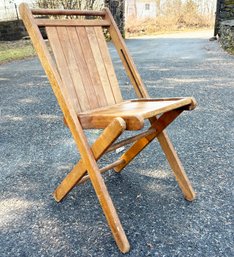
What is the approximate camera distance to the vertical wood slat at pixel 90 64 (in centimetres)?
214

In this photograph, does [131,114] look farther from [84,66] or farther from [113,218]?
[84,66]

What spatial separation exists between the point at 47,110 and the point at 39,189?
2003 mm

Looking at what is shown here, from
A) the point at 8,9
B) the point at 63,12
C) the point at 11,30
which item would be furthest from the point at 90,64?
the point at 8,9

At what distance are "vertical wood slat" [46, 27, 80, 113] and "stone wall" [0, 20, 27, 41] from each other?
35.9 feet

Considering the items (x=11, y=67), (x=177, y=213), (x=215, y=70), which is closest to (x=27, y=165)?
(x=177, y=213)

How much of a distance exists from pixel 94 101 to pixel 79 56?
286 mm

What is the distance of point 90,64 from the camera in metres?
2.17

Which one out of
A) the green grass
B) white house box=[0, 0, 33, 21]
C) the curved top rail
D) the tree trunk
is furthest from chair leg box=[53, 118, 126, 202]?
white house box=[0, 0, 33, 21]

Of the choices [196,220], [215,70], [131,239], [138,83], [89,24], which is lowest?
[215,70]

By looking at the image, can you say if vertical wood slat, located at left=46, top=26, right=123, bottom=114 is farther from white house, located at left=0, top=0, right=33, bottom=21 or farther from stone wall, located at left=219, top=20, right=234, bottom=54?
white house, located at left=0, top=0, right=33, bottom=21

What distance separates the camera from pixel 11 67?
24.6 ft

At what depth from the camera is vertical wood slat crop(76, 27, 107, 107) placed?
2.14 meters

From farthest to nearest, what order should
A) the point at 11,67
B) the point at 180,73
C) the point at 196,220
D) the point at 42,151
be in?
1. the point at 11,67
2. the point at 180,73
3. the point at 42,151
4. the point at 196,220

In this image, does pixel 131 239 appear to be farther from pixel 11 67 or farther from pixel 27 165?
pixel 11 67
